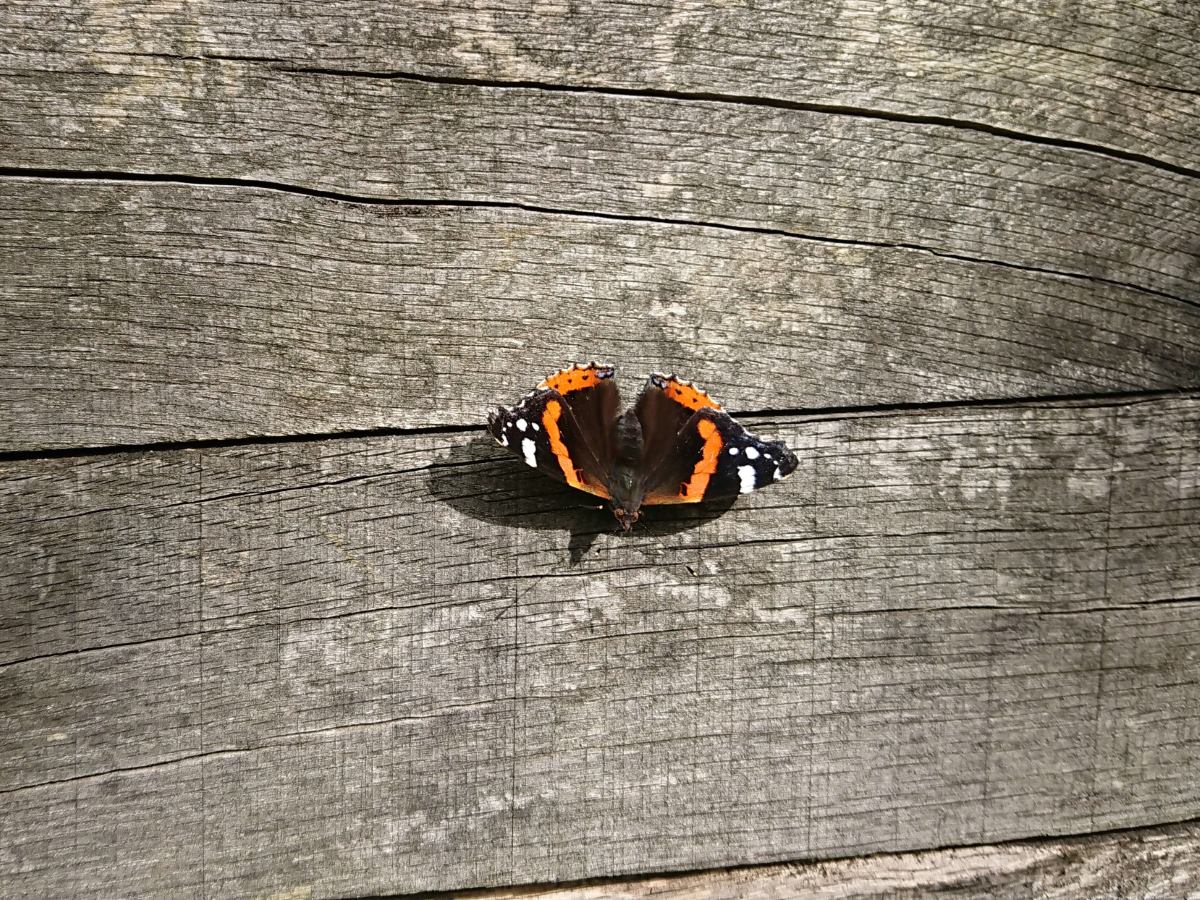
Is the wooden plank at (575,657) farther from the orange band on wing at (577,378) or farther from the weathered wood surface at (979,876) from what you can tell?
the orange band on wing at (577,378)

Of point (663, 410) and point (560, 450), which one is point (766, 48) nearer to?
point (663, 410)

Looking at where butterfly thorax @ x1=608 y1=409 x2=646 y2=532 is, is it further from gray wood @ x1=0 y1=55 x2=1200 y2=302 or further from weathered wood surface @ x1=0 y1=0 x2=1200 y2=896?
gray wood @ x1=0 y1=55 x2=1200 y2=302

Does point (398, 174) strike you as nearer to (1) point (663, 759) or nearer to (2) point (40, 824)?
(1) point (663, 759)

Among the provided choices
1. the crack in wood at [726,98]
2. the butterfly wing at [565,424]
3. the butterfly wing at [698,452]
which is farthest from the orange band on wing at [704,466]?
the crack in wood at [726,98]

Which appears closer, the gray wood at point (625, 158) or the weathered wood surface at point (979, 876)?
the gray wood at point (625, 158)

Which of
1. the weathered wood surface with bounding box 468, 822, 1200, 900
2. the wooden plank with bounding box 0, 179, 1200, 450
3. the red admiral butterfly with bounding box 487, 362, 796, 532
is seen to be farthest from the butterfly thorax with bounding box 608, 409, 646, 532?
the weathered wood surface with bounding box 468, 822, 1200, 900
